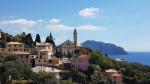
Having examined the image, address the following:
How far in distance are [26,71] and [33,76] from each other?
176 cm

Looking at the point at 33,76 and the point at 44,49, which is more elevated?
the point at 44,49

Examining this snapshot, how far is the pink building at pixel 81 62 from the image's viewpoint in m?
62.5

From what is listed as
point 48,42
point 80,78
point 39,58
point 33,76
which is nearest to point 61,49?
point 48,42

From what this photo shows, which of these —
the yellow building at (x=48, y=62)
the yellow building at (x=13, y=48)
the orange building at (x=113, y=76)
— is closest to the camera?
the orange building at (x=113, y=76)

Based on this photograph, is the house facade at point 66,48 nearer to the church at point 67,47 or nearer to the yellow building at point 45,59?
the church at point 67,47

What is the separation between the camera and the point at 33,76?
53375 millimetres

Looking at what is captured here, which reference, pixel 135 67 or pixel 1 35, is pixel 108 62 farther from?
pixel 1 35

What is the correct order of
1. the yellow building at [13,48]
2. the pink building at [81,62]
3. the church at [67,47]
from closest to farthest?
the pink building at [81,62]
the yellow building at [13,48]
the church at [67,47]

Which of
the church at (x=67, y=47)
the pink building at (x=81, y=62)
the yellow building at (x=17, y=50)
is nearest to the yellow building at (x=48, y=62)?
the yellow building at (x=17, y=50)

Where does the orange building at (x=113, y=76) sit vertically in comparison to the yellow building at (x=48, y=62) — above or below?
below

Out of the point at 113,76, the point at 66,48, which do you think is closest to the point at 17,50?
the point at 66,48

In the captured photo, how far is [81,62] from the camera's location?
206 ft

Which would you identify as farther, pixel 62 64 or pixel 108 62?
pixel 108 62

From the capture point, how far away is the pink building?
62500 millimetres
